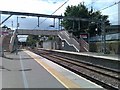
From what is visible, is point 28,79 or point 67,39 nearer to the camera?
point 28,79

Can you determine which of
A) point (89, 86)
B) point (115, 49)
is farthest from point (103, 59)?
point (115, 49)

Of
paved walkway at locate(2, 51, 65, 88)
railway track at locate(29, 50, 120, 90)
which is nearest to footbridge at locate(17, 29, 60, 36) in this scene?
railway track at locate(29, 50, 120, 90)

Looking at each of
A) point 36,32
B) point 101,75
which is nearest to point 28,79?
point 101,75

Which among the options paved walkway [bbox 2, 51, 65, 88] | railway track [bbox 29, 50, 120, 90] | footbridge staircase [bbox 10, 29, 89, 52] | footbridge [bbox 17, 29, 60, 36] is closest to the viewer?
paved walkway [bbox 2, 51, 65, 88]

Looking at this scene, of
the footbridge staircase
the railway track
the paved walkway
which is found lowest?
the railway track

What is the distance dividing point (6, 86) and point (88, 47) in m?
52.0

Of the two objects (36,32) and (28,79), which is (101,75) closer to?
(28,79)

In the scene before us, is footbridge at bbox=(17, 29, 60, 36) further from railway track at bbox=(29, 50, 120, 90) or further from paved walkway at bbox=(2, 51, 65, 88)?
paved walkway at bbox=(2, 51, 65, 88)

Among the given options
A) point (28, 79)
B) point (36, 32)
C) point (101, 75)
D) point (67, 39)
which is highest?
point (36, 32)

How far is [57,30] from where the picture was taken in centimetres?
8875

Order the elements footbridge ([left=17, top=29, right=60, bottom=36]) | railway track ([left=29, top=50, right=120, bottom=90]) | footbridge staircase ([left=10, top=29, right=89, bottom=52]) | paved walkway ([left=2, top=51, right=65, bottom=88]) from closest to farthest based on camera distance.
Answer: paved walkway ([left=2, top=51, right=65, bottom=88])
railway track ([left=29, top=50, right=120, bottom=90])
footbridge staircase ([left=10, top=29, right=89, bottom=52])
footbridge ([left=17, top=29, right=60, bottom=36])

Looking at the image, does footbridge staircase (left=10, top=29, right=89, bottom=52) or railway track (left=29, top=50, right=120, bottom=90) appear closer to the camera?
railway track (left=29, top=50, right=120, bottom=90)

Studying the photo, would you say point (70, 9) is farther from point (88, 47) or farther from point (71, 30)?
point (88, 47)

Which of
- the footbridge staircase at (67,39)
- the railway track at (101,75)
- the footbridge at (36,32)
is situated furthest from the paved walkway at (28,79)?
the footbridge at (36,32)
